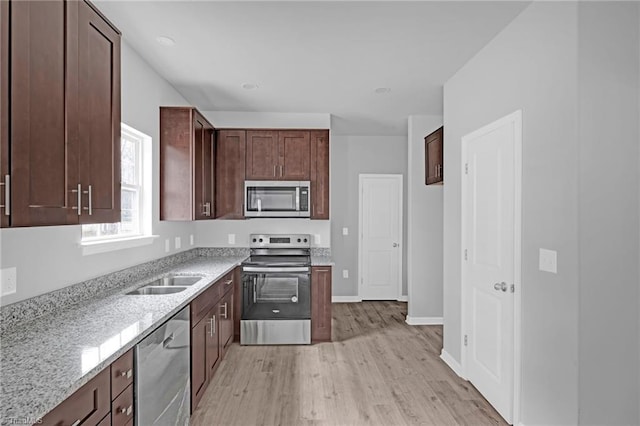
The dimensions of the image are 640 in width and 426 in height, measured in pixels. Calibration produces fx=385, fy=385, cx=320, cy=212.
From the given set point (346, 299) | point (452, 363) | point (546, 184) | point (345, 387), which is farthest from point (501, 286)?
point (346, 299)

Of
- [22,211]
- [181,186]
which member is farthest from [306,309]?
[22,211]

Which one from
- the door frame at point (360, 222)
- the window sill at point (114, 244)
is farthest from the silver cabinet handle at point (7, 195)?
the door frame at point (360, 222)

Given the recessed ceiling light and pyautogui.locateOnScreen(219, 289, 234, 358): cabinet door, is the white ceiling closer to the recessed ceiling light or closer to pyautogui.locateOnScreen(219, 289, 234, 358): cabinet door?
the recessed ceiling light

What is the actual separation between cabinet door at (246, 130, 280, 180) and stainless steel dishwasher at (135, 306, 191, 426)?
2346mm

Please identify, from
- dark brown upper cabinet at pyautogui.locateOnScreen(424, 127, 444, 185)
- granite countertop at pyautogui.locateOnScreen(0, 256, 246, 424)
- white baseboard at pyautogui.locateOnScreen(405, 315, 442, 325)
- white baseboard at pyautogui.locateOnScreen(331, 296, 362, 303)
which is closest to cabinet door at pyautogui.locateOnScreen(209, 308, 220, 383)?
granite countertop at pyautogui.locateOnScreen(0, 256, 246, 424)

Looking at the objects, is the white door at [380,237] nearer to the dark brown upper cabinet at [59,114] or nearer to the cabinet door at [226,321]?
the cabinet door at [226,321]

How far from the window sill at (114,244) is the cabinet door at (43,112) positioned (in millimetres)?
940

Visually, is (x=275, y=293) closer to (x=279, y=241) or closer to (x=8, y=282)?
(x=279, y=241)

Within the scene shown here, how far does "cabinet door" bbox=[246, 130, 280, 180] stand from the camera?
455 cm

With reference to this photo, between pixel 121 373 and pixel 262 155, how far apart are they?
3.28 m

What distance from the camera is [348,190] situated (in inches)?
242

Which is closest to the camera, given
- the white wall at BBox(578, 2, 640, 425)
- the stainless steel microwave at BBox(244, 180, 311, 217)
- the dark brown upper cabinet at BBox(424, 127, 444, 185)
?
the white wall at BBox(578, 2, 640, 425)

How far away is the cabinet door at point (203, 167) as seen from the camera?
371cm

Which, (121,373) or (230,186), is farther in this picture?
(230,186)
